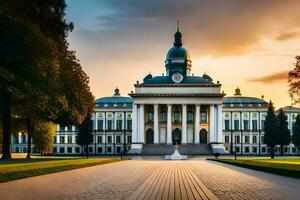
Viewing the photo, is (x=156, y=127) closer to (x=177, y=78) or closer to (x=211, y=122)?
(x=211, y=122)

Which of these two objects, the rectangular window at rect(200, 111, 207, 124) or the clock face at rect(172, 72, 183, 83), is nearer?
the clock face at rect(172, 72, 183, 83)

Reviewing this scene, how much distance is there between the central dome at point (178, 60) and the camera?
428ft

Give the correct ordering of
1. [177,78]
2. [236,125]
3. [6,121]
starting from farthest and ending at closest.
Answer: [236,125] → [177,78] → [6,121]

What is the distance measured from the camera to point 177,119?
12550 cm

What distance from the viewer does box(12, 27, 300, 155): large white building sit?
119 metres

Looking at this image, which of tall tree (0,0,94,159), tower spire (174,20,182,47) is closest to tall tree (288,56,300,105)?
Result: tall tree (0,0,94,159)

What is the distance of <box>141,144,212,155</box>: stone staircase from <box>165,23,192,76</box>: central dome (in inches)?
844

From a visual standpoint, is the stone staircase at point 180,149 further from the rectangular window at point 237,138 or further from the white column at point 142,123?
the rectangular window at point 237,138

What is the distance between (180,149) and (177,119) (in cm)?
1551

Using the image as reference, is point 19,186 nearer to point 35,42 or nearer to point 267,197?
point 267,197

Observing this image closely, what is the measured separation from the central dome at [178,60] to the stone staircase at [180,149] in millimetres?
21436

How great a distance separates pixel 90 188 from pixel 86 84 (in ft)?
112

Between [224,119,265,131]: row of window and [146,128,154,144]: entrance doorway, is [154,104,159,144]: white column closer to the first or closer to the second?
[146,128,154,144]: entrance doorway

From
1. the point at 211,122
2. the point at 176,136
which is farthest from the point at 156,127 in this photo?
the point at 211,122
